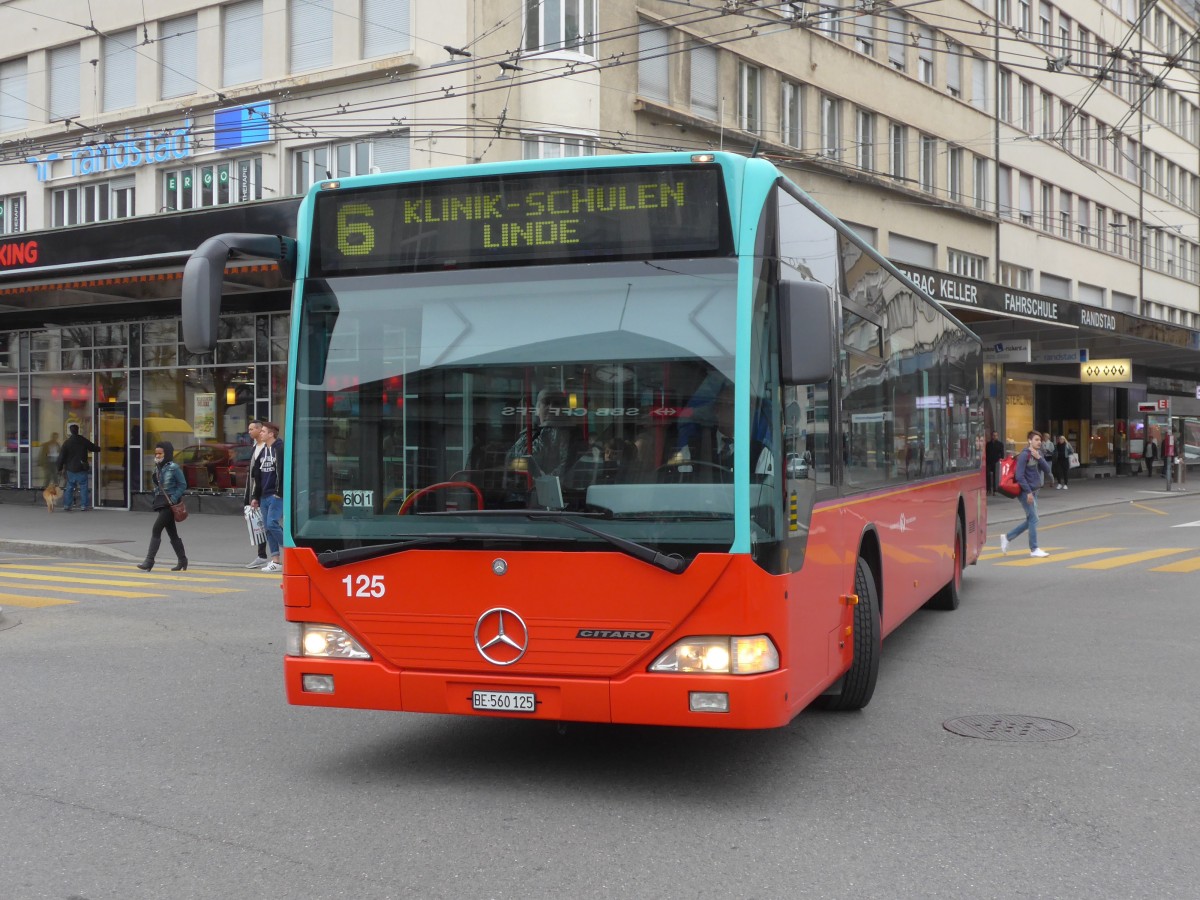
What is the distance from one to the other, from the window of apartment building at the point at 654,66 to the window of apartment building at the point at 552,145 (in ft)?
8.12

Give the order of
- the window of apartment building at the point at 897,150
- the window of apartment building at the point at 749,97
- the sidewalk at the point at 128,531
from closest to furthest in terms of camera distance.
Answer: the sidewalk at the point at 128,531
the window of apartment building at the point at 749,97
the window of apartment building at the point at 897,150

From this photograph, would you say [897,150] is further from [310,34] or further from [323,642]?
[323,642]

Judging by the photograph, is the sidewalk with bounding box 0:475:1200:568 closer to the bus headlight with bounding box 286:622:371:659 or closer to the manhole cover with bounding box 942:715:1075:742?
the bus headlight with bounding box 286:622:371:659

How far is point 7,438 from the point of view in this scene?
99.8 ft

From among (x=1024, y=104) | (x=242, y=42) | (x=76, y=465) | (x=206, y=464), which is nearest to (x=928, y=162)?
(x=1024, y=104)

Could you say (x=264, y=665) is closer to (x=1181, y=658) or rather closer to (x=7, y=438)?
(x=1181, y=658)

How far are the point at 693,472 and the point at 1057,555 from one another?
1455 centimetres

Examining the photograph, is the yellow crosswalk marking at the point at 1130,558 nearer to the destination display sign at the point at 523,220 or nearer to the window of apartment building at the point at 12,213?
the destination display sign at the point at 523,220

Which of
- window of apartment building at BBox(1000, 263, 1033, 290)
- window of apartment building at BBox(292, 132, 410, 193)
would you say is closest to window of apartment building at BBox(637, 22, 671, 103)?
window of apartment building at BBox(292, 132, 410, 193)

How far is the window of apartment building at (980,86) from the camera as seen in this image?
1598 inches

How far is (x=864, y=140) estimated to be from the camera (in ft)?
115

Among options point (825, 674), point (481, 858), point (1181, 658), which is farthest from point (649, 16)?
point (481, 858)

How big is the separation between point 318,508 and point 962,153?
36.8 meters

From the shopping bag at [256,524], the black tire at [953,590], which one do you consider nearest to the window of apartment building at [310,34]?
the shopping bag at [256,524]
